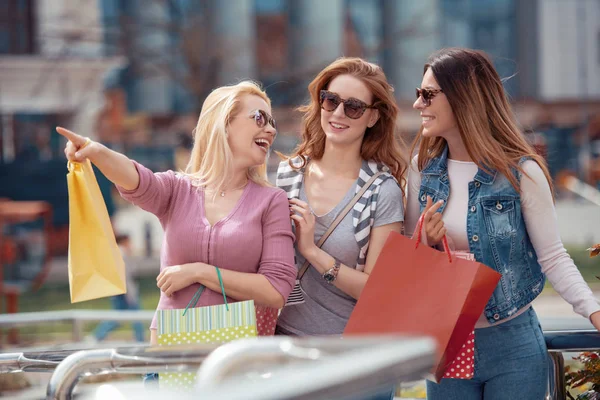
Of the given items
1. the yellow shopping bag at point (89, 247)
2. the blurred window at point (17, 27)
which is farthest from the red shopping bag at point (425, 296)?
the blurred window at point (17, 27)

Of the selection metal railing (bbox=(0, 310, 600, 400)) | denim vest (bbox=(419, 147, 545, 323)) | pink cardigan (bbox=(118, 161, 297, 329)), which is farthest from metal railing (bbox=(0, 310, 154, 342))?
denim vest (bbox=(419, 147, 545, 323))

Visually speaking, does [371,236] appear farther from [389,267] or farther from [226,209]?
[226,209]

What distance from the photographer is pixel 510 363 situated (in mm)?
2986

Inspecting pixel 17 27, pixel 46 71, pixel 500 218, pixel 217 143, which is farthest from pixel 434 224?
pixel 17 27

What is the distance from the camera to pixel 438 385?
3.12 metres

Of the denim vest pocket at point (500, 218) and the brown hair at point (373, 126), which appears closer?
the denim vest pocket at point (500, 218)

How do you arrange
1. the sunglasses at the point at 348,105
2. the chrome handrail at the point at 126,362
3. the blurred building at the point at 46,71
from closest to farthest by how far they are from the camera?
the chrome handrail at the point at 126,362
the sunglasses at the point at 348,105
the blurred building at the point at 46,71

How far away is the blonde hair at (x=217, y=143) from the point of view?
9.98ft

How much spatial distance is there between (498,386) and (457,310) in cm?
36

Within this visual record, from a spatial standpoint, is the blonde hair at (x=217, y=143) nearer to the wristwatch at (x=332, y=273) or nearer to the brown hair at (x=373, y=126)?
the brown hair at (x=373, y=126)

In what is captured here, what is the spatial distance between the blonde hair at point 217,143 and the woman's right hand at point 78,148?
37 cm

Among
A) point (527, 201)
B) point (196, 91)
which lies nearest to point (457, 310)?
point (527, 201)

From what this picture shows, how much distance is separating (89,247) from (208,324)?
50 cm

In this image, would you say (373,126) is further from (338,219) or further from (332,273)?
(332,273)
